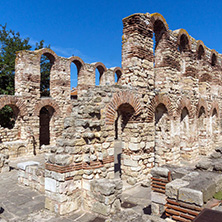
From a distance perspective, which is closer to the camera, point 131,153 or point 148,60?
point 131,153

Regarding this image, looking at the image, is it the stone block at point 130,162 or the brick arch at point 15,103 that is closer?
the stone block at point 130,162

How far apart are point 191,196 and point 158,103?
17.5 feet

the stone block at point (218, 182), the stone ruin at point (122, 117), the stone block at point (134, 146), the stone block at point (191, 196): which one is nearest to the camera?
the stone block at point (191, 196)

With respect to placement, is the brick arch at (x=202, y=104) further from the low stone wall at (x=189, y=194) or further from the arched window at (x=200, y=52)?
the low stone wall at (x=189, y=194)

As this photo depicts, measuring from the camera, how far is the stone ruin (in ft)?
17.2

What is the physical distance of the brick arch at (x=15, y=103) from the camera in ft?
37.6

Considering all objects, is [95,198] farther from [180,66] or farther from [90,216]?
[180,66]

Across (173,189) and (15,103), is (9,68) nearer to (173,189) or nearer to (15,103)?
(15,103)

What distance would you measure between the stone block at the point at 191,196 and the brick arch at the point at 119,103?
10.2ft

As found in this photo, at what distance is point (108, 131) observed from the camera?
6.05 meters

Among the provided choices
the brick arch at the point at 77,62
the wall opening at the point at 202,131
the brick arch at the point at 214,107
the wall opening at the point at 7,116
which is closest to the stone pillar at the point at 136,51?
the wall opening at the point at 202,131

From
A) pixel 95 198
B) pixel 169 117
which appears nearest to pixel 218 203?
pixel 95 198

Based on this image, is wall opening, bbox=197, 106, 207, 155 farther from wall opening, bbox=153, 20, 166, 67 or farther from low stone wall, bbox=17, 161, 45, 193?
low stone wall, bbox=17, 161, 45, 193

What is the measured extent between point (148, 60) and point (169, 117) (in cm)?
243
